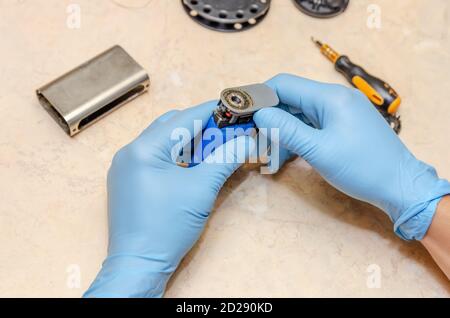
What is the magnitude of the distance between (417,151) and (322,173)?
246 mm

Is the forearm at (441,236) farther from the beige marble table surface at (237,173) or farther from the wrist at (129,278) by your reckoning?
the wrist at (129,278)

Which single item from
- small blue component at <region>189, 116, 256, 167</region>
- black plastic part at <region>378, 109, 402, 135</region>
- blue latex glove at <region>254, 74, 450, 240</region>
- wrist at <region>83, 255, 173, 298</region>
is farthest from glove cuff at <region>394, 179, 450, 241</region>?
wrist at <region>83, 255, 173, 298</region>

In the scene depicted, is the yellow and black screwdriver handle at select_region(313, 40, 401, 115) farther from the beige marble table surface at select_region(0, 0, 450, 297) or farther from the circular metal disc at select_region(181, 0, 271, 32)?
the circular metal disc at select_region(181, 0, 271, 32)

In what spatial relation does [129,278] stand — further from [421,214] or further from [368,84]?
[368,84]

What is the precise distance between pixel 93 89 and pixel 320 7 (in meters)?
0.54

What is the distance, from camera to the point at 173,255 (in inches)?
33.2

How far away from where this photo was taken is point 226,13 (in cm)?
115

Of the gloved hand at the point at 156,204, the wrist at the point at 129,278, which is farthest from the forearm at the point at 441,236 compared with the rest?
the wrist at the point at 129,278

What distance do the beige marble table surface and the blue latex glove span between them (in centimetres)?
8

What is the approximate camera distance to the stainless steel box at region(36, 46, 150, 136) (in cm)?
97

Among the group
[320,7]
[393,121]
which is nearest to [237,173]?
[393,121]

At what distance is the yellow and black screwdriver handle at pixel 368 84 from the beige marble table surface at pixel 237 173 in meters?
0.03
